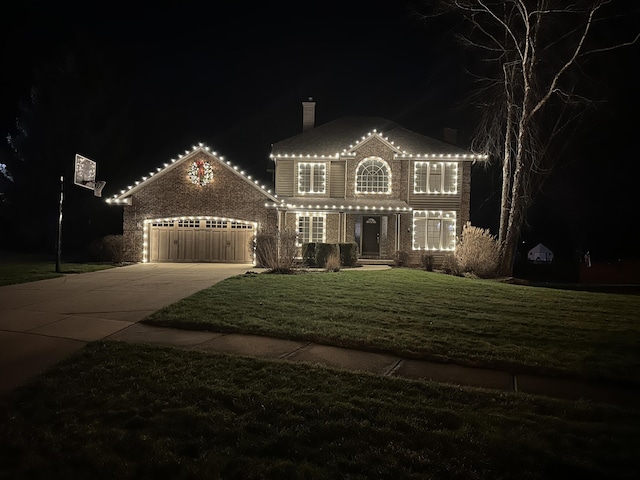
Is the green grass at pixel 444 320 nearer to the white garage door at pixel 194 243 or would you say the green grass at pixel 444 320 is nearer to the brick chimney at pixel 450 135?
the white garage door at pixel 194 243

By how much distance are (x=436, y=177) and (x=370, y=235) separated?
454 cm

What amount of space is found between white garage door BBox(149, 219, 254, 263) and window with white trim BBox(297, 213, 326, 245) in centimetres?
287

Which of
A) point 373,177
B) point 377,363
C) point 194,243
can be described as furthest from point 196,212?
point 377,363

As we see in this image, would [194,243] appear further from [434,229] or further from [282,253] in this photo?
[434,229]

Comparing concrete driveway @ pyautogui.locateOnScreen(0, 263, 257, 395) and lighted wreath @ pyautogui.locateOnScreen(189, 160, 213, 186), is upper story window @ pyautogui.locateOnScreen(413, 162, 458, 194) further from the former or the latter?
concrete driveway @ pyautogui.locateOnScreen(0, 263, 257, 395)

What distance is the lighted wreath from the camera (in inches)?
839

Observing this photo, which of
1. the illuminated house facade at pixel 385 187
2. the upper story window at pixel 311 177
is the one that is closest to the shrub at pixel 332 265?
the illuminated house facade at pixel 385 187

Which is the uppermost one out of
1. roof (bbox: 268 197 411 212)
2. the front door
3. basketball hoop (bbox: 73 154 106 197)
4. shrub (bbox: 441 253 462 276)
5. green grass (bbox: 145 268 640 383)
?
basketball hoop (bbox: 73 154 106 197)

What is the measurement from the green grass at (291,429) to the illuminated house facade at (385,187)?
18.2m

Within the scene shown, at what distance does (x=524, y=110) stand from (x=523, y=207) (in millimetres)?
5337

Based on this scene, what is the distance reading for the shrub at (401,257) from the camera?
21344mm

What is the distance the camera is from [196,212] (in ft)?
70.2

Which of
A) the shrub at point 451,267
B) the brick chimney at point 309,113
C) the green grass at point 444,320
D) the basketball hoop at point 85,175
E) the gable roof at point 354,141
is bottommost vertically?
the green grass at point 444,320

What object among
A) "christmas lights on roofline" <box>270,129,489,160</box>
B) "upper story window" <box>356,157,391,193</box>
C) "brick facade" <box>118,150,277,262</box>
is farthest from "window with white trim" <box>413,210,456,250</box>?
"brick facade" <box>118,150,277,262</box>
